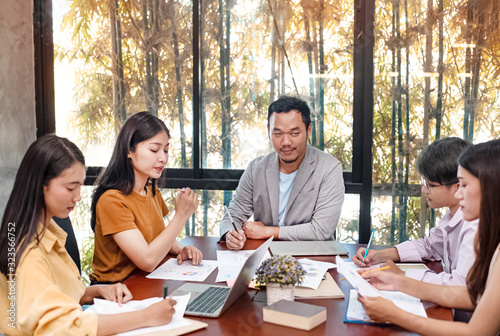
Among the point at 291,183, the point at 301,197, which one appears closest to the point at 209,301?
the point at 301,197

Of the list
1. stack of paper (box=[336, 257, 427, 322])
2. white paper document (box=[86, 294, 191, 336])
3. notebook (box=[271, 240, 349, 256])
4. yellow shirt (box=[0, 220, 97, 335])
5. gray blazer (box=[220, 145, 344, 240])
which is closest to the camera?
yellow shirt (box=[0, 220, 97, 335])

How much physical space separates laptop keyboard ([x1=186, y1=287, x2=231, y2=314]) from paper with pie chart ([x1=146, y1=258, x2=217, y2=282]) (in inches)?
6.9

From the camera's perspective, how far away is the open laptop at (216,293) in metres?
1.36

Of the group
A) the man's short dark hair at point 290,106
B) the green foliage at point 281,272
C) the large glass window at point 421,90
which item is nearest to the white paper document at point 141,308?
the green foliage at point 281,272

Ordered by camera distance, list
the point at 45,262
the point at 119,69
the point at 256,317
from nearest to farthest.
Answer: the point at 45,262 → the point at 256,317 → the point at 119,69

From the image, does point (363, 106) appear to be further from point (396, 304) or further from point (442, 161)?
point (396, 304)

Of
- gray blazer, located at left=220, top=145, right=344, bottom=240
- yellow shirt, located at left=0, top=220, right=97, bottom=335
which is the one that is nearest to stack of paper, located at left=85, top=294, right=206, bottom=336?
yellow shirt, located at left=0, top=220, right=97, bottom=335

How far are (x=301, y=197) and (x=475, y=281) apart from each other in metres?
1.30

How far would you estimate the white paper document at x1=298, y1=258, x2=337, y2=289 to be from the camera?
5.27 ft

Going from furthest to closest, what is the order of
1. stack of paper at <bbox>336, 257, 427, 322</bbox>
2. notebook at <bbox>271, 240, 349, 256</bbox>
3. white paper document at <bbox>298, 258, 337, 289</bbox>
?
notebook at <bbox>271, 240, 349, 256</bbox>
white paper document at <bbox>298, 258, 337, 289</bbox>
stack of paper at <bbox>336, 257, 427, 322</bbox>

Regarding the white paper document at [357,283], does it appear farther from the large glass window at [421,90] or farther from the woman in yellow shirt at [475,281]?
the large glass window at [421,90]

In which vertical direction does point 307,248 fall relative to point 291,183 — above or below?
below

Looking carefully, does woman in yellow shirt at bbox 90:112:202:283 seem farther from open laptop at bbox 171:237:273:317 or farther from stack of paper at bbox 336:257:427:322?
stack of paper at bbox 336:257:427:322

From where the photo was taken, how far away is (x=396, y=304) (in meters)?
1.44
